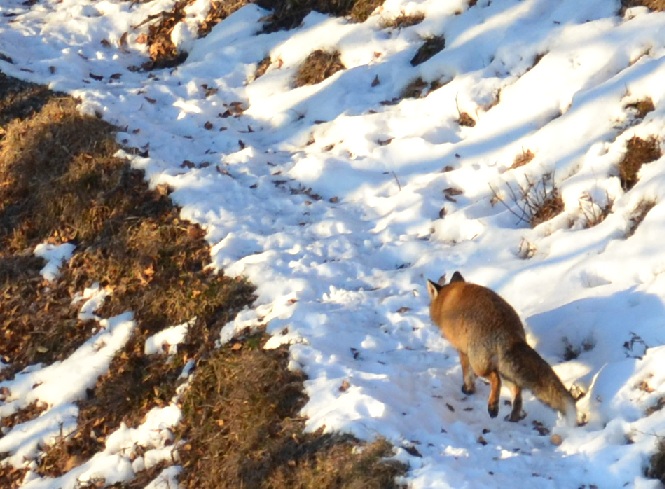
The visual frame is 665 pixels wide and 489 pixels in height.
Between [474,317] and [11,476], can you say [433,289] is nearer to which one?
[474,317]

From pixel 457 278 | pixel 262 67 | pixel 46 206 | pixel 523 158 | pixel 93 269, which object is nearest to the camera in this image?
pixel 457 278

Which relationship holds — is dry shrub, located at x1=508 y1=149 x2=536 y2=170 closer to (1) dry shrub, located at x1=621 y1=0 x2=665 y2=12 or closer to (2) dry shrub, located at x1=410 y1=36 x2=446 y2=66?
(1) dry shrub, located at x1=621 y1=0 x2=665 y2=12

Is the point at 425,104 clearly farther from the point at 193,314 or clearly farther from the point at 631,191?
the point at 193,314

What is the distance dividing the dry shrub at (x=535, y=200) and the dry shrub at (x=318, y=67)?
367 cm

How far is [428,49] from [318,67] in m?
1.49

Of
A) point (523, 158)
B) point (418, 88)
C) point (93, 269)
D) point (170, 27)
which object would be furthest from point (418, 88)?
point (170, 27)

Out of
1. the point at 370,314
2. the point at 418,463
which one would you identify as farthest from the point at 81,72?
the point at 418,463

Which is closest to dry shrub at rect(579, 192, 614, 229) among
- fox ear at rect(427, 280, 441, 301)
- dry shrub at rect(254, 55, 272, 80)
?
fox ear at rect(427, 280, 441, 301)

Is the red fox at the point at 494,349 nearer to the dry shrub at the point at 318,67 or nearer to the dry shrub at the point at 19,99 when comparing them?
the dry shrub at the point at 318,67

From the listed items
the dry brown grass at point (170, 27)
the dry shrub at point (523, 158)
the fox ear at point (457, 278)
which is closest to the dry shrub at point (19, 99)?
the dry brown grass at point (170, 27)

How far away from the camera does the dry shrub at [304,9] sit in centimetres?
1230

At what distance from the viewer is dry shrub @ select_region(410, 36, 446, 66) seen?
36.7 feet

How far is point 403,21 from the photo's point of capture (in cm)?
1183

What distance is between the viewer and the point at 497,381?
6.73 m
